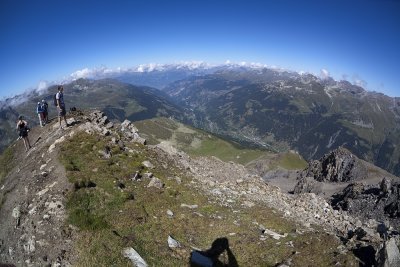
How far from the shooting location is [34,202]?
24781 millimetres

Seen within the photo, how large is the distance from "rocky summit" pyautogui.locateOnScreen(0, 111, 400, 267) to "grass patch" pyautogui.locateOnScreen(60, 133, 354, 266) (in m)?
0.08

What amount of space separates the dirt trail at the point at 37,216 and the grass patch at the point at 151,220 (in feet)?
2.85

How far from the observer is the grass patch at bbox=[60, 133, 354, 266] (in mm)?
20609

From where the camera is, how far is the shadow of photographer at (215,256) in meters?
20.5

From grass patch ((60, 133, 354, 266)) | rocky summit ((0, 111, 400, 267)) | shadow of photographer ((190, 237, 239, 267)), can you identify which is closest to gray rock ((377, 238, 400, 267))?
rocky summit ((0, 111, 400, 267))

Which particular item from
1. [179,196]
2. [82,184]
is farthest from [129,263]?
[179,196]

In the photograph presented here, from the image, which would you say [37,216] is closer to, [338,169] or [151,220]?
[151,220]

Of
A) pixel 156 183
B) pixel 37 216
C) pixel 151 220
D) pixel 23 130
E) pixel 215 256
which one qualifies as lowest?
pixel 215 256

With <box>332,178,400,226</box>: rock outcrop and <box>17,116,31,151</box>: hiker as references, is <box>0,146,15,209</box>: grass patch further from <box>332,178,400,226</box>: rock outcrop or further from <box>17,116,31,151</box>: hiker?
<box>332,178,400,226</box>: rock outcrop

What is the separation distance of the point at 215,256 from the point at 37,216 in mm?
13154

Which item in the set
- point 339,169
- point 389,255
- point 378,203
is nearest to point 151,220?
point 389,255

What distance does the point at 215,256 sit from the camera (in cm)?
2203

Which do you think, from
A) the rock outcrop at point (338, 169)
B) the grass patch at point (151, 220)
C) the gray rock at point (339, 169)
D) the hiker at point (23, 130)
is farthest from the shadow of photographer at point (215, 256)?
the gray rock at point (339, 169)

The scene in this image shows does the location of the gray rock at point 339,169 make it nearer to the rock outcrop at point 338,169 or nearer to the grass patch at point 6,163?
the rock outcrop at point 338,169
